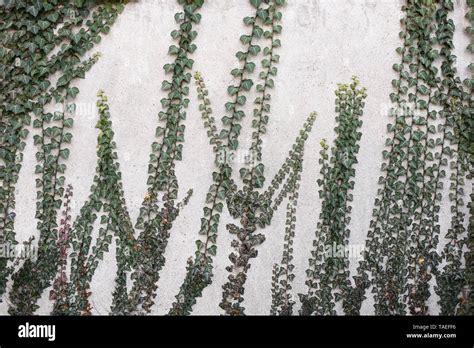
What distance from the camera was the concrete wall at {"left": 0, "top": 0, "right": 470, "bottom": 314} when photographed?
15.2 ft

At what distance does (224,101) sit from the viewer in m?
4.75

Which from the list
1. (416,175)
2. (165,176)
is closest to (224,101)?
(165,176)

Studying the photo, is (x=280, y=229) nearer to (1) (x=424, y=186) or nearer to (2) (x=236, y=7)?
(1) (x=424, y=186)

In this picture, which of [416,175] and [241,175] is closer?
[241,175]

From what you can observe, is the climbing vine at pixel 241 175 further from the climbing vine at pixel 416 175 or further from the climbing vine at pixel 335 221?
the climbing vine at pixel 416 175

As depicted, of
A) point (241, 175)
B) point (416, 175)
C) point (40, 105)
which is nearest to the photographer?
point (40, 105)

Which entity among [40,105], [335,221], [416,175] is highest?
[40,105]

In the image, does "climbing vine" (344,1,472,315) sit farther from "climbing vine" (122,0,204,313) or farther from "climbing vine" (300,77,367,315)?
"climbing vine" (122,0,204,313)

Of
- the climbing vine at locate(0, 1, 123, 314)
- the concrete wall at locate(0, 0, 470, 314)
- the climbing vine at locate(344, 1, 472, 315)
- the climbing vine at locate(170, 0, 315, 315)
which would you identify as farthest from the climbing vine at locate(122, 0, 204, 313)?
the climbing vine at locate(344, 1, 472, 315)

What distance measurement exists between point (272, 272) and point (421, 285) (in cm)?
106

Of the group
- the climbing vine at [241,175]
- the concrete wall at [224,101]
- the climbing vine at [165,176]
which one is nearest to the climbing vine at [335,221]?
the concrete wall at [224,101]

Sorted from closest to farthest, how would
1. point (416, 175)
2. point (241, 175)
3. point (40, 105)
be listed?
point (40, 105)
point (241, 175)
point (416, 175)

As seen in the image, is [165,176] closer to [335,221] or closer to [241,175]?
[241,175]

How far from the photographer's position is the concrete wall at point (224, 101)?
463 cm
